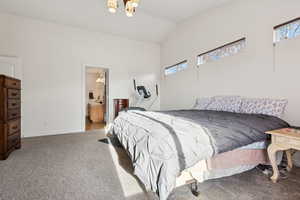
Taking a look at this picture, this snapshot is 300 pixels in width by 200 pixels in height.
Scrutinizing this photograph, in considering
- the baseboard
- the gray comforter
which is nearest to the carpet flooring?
the gray comforter

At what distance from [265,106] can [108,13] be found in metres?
4.19

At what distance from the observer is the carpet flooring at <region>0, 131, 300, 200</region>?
1.59 m

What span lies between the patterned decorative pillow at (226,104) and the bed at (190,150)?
948mm

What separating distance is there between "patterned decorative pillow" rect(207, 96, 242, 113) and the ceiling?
2192mm

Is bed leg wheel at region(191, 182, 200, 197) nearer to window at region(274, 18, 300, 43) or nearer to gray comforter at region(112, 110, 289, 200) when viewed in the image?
gray comforter at region(112, 110, 289, 200)

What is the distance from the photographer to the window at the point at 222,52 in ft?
10.5

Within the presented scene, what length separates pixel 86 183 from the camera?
1.82m

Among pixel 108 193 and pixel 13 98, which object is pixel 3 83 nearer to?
pixel 13 98

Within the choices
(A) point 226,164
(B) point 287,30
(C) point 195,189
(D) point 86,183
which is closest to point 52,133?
(D) point 86,183

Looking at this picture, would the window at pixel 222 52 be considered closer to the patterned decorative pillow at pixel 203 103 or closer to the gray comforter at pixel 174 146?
the patterned decorative pillow at pixel 203 103

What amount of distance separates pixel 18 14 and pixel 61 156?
3719 millimetres

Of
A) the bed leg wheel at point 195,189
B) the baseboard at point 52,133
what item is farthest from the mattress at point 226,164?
the baseboard at point 52,133

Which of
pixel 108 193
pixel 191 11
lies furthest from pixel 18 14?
pixel 108 193

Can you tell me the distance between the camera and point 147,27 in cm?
488
